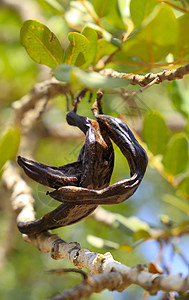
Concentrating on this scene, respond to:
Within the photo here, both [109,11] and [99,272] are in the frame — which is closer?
[99,272]

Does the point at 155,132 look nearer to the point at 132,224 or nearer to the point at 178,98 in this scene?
the point at 178,98

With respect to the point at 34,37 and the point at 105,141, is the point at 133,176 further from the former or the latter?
the point at 34,37

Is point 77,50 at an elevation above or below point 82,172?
above

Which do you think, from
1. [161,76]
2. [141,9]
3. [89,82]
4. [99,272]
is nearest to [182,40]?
[161,76]

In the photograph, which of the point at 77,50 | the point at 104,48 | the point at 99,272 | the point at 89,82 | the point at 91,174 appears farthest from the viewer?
the point at 104,48

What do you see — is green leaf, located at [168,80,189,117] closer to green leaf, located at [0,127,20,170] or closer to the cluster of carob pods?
the cluster of carob pods

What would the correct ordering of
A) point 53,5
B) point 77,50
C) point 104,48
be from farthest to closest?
point 53,5 → point 104,48 → point 77,50

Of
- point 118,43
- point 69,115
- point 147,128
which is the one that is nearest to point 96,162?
point 69,115
